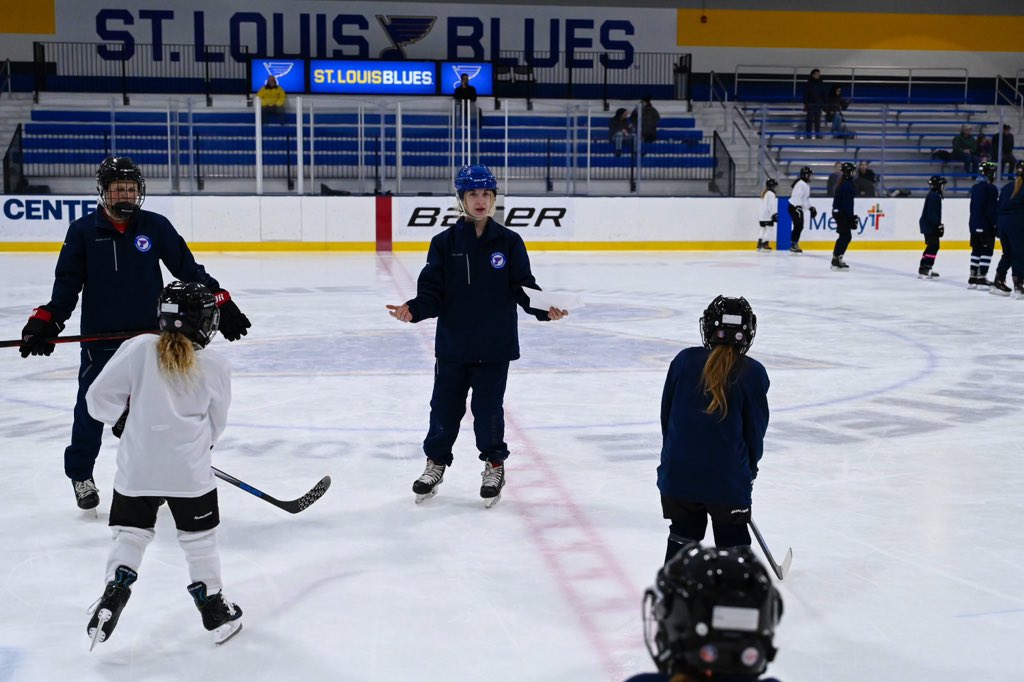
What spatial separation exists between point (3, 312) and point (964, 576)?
887 centimetres

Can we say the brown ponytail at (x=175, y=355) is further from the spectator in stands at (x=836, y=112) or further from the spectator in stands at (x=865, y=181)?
the spectator in stands at (x=836, y=112)

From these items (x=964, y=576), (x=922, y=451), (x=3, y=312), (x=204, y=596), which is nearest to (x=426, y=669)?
(x=204, y=596)

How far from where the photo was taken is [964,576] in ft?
12.6

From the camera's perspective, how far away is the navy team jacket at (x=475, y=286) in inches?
178

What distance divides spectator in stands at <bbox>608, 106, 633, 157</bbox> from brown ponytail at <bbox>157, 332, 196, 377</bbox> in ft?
55.4

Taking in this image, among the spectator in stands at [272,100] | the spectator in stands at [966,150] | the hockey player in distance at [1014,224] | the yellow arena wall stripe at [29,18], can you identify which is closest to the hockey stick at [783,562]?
the hockey player in distance at [1014,224]

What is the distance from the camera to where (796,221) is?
18.3 metres

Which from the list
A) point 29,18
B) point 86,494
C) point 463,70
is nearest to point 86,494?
point 86,494

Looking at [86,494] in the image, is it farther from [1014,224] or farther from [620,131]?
[620,131]

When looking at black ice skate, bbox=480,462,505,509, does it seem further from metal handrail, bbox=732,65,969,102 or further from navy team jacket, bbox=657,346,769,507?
metal handrail, bbox=732,65,969,102

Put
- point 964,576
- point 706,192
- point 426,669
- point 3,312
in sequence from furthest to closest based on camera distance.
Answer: point 706,192
point 3,312
point 964,576
point 426,669

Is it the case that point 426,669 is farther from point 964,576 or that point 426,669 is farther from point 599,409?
point 599,409

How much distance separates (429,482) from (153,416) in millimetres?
1789

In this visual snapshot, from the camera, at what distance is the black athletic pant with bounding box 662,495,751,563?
123 inches
